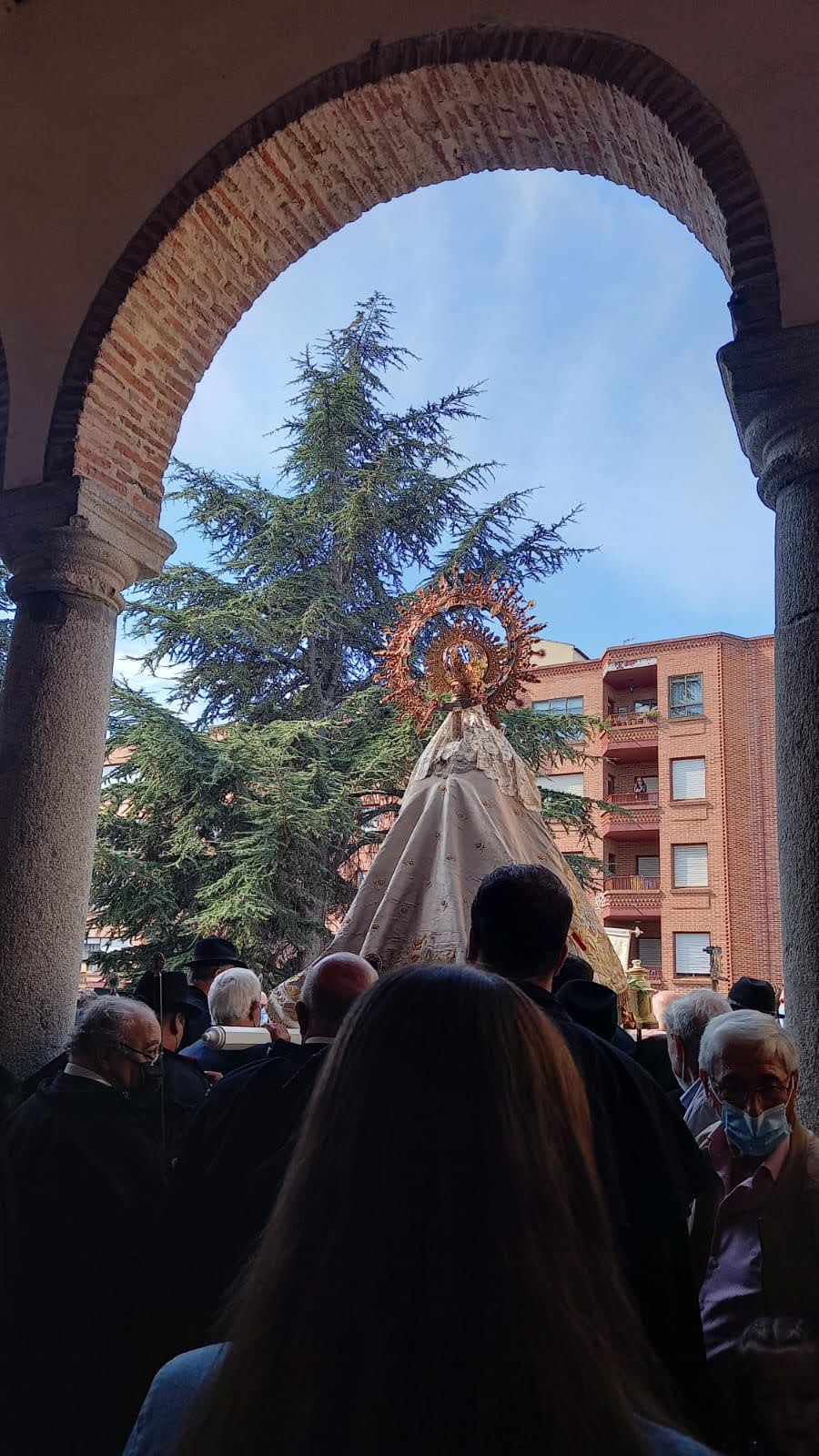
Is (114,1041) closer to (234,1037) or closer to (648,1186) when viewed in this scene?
(234,1037)

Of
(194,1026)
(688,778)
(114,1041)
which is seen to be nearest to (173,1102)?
(114,1041)

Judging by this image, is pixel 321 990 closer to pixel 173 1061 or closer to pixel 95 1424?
pixel 95 1424

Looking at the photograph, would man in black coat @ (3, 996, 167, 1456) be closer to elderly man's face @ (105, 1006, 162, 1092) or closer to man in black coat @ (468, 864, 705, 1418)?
elderly man's face @ (105, 1006, 162, 1092)

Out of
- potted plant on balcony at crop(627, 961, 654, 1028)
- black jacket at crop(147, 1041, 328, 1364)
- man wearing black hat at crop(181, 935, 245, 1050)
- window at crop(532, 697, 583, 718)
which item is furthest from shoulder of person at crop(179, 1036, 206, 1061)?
window at crop(532, 697, 583, 718)

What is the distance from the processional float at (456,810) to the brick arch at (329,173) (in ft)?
6.90

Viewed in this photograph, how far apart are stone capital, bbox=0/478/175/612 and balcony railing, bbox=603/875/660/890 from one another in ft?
73.3

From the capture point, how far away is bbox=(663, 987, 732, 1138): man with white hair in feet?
9.12

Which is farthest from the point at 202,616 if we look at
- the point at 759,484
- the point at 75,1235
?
the point at 75,1235

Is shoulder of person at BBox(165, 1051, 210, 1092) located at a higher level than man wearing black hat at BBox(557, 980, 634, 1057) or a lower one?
lower

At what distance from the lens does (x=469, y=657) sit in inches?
259

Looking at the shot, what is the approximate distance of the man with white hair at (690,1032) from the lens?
2781 millimetres

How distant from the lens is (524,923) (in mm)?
1999

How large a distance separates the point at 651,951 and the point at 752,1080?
25.0 m

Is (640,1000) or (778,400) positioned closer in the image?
(778,400)
